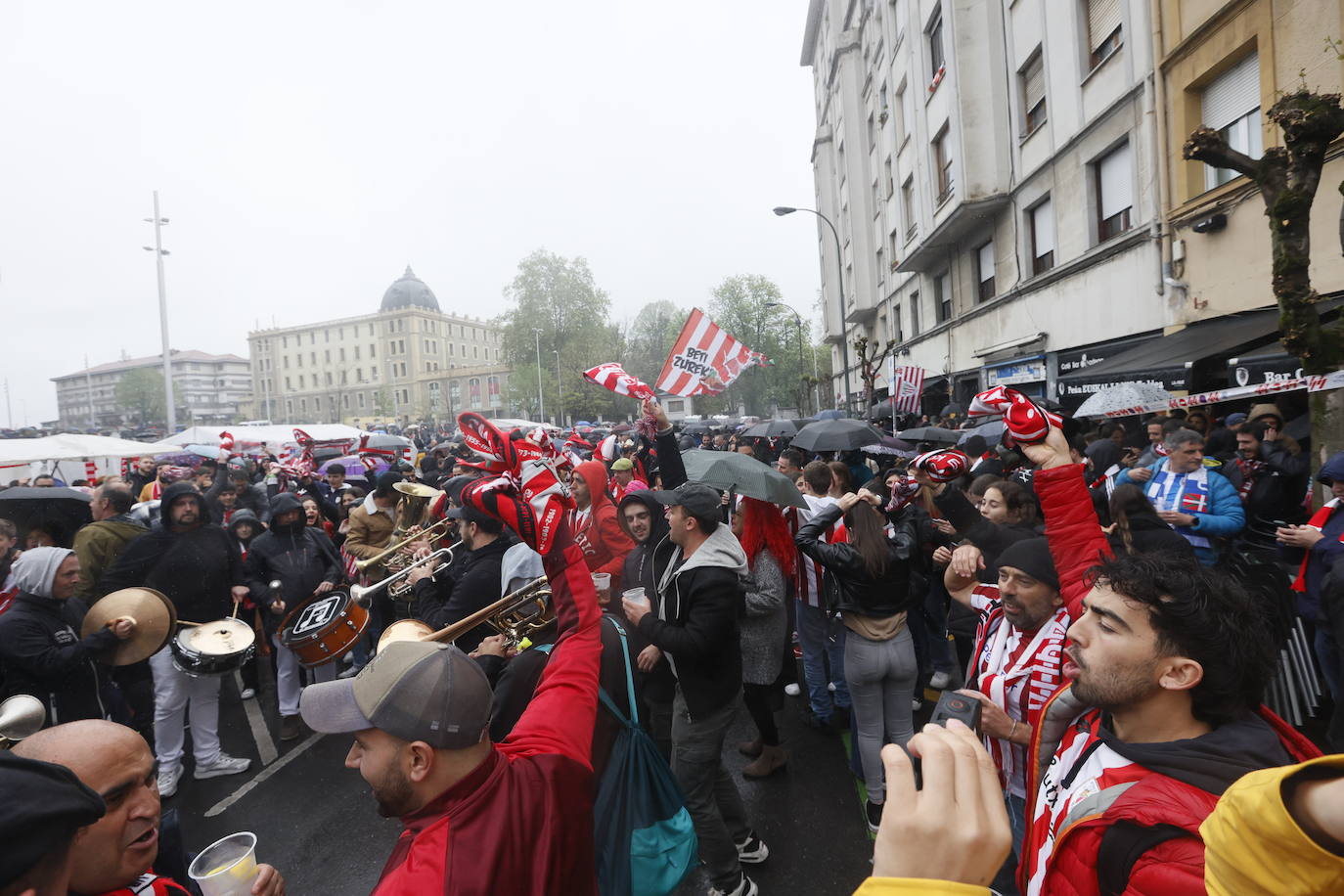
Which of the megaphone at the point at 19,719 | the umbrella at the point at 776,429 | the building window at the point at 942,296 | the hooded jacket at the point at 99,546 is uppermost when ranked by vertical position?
the building window at the point at 942,296

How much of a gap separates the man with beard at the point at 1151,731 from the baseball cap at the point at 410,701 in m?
1.46

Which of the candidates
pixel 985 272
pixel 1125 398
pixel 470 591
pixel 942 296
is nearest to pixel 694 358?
pixel 1125 398

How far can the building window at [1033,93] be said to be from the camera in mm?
14180

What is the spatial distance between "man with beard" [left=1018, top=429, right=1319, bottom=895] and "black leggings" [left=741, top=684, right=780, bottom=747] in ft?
7.82

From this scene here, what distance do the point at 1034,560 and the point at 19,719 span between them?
3835 millimetres

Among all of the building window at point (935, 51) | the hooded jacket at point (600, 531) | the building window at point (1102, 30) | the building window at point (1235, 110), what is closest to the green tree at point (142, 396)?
the building window at point (935, 51)

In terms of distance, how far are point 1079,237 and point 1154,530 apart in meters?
11.7

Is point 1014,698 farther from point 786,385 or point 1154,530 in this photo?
point 786,385

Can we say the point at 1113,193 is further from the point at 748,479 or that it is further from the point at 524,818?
the point at 524,818

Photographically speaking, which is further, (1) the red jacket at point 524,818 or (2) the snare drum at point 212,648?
(2) the snare drum at point 212,648

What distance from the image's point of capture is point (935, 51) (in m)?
18.7

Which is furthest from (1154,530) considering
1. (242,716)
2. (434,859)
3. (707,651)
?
(242,716)

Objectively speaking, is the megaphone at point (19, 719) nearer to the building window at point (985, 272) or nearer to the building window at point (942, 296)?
the building window at point (985, 272)

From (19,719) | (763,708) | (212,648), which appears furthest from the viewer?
(212,648)
